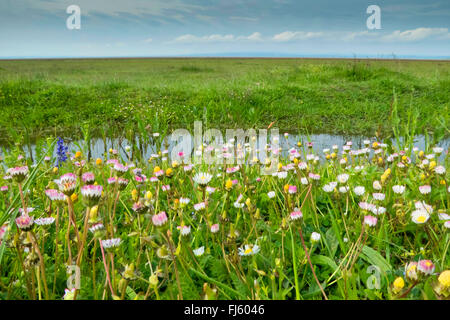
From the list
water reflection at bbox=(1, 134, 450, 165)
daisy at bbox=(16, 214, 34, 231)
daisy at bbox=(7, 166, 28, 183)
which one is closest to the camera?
daisy at bbox=(16, 214, 34, 231)

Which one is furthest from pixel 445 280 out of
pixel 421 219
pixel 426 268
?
pixel 421 219

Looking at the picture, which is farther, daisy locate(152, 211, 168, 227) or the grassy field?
the grassy field

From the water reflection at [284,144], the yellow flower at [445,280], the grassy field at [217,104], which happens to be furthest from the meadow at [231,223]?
the grassy field at [217,104]

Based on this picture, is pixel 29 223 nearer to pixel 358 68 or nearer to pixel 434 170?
pixel 434 170

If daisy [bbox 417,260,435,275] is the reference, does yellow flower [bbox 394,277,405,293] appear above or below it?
below

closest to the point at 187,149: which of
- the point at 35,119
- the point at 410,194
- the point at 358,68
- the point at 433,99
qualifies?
the point at 410,194

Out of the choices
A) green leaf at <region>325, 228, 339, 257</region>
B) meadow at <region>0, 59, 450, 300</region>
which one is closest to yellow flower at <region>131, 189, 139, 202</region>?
meadow at <region>0, 59, 450, 300</region>

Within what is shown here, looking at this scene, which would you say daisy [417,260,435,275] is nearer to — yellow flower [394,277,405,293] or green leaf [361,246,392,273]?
yellow flower [394,277,405,293]

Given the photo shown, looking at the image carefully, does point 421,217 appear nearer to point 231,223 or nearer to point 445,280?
point 445,280

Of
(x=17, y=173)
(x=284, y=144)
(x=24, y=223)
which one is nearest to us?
(x=24, y=223)

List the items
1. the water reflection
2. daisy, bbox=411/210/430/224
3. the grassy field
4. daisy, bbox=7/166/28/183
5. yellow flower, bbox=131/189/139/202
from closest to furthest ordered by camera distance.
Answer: daisy, bbox=7/166/28/183 → daisy, bbox=411/210/430/224 → yellow flower, bbox=131/189/139/202 → the water reflection → the grassy field

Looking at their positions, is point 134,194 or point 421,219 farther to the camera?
point 134,194

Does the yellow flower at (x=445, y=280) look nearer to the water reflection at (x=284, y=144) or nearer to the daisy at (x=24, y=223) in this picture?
the daisy at (x=24, y=223)
